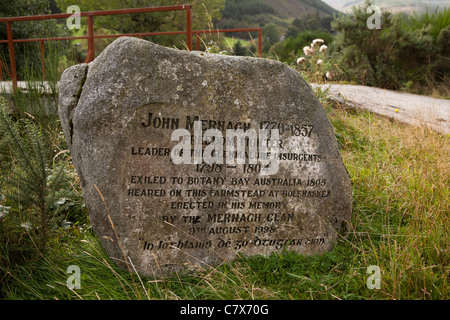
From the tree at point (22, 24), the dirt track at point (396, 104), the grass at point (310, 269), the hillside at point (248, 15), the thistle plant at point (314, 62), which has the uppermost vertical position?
the hillside at point (248, 15)

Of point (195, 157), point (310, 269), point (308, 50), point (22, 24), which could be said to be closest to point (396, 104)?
point (308, 50)

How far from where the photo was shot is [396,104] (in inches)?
268

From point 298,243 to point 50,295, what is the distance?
1.84m

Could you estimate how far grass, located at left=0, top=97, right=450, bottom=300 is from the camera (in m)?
→ 2.27

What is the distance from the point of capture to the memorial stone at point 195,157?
245cm

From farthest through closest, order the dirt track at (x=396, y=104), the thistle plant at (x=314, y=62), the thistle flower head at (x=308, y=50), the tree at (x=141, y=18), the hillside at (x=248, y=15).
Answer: the hillside at (x=248, y=15) < the tree at (x=141, y=18) < the thistle flower head at (x=308, y=50) < the thistle plant at (x=314, y=62) < the dirt track at (x=396, y=104)

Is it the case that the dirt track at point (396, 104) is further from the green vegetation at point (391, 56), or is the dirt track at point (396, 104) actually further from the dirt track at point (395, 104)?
the green vegetation at point (391, 56)

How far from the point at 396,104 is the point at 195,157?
222 inches

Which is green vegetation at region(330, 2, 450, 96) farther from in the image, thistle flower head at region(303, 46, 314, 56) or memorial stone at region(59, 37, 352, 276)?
memorial stone at region(59, 37, 352, 276)

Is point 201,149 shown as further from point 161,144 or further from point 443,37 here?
point 443,37

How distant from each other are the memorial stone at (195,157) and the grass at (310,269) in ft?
A: 0.47

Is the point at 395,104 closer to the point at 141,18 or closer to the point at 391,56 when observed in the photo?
the point at 391,56

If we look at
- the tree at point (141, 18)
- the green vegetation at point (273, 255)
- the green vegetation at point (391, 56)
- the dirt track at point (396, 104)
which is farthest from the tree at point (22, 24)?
the tree at point (141, 18)

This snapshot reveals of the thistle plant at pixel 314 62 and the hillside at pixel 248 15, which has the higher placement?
the hillside at pixel 248 15
